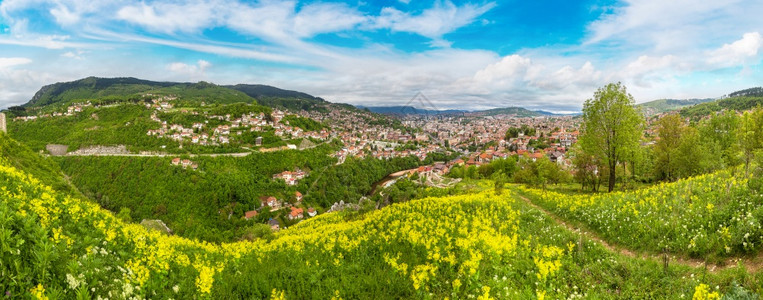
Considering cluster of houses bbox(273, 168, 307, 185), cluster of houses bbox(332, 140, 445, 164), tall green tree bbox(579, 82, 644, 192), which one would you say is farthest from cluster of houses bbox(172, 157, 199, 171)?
tall green tree bbox(579, 82, 644, 192)

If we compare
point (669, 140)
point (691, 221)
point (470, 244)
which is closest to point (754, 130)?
point (669, 140)

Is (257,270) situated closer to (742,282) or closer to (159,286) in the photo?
(159,286)

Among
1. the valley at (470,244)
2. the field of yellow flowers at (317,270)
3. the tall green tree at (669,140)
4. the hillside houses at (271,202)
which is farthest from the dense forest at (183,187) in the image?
the tall green tree at (669,140)

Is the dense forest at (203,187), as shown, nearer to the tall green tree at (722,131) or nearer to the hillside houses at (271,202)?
the hillside houses at (271,202)

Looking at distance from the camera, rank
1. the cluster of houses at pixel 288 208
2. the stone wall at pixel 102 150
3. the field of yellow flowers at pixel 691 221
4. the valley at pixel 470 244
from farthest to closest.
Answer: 1. the stone wall at pixel 102 150
2. the cluster of houses at pixel 288 208
3. the field of yellow flowers at pixel 691 221
4. the valley at pixel 470 244

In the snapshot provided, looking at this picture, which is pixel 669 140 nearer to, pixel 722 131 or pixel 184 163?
pixel 722 131

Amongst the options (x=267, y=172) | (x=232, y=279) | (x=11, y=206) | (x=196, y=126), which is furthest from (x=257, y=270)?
(x=196, y=126)
